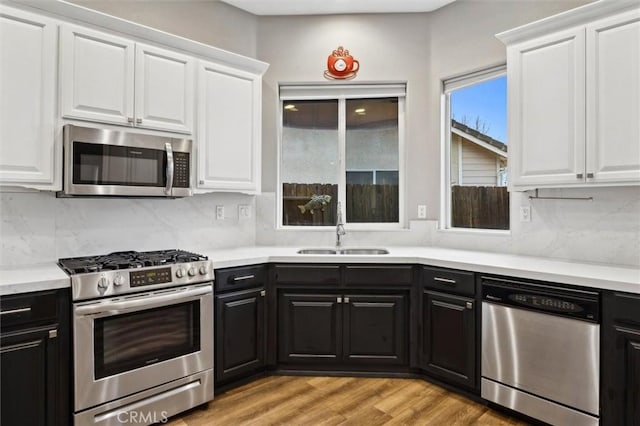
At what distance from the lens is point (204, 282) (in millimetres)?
2395

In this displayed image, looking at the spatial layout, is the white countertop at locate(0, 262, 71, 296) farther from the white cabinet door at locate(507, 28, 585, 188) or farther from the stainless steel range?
the white cabinet door at locate(507, 28, 585, 188)

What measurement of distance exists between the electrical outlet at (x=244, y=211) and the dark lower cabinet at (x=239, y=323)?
78 cm

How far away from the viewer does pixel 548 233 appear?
8.87 feet

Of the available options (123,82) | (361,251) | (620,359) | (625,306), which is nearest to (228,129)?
(123,82)

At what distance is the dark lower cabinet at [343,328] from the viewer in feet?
9.00

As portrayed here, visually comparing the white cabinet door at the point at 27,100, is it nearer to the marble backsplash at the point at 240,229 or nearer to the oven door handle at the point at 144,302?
the marble backsplash at the point at 240,229

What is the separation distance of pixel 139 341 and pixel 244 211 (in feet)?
4.89

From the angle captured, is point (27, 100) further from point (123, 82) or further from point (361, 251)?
point (361, 251)

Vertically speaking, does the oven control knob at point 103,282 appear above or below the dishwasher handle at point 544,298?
above

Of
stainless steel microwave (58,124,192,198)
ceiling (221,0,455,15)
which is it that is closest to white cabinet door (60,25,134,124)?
stainless steel microwave (58,124,192,198)

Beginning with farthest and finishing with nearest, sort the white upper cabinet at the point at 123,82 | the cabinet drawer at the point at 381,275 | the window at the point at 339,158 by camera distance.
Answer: the window at the point at 339,158
the cabinet drawer at the point at 381,275
the white upper cabinet at the point at 123,82

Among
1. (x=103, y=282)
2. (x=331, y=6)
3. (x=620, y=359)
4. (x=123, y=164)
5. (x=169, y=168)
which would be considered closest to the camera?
(x=620, y=359)

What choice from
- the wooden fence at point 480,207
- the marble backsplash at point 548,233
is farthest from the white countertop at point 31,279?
the wooden fence at point 480,207

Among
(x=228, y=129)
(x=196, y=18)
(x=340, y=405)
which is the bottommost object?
(x=340, y=405)
